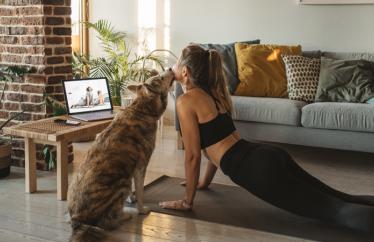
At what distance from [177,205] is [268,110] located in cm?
146

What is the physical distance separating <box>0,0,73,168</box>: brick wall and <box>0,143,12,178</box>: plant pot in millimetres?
220

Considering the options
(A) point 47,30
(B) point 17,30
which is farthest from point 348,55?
(B) point 17,30

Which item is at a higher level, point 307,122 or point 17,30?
point 17,30

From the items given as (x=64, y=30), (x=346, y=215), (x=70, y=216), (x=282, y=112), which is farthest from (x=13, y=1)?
(x=346, y=215)

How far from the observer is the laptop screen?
3416 millimetres

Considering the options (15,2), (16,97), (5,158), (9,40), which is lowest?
(5,158)

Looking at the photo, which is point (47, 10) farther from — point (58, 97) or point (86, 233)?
point (86, 233)

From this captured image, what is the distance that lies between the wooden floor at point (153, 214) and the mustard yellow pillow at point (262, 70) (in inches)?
27.4

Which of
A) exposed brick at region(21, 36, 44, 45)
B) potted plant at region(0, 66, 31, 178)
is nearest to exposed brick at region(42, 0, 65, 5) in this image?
exposed brick at region(21, 36, 44, 45)

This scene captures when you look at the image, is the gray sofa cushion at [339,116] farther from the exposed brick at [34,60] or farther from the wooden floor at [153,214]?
the exposed brick at [34,60]

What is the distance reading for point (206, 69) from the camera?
290 cm

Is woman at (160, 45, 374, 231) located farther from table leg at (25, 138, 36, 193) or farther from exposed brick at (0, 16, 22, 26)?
exposed brick at (0, 16, 22, 26)

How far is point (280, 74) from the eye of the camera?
14.7 feet

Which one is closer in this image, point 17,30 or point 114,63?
point 17,30
